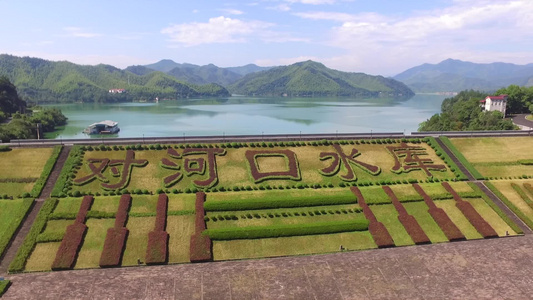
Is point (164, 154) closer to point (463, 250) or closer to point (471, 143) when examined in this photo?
point (463, 250)

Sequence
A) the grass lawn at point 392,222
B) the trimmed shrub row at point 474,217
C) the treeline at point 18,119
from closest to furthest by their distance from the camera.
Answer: the grass lawn at point 392,222 < the trimmed shrub row at point 474,217 < the treeline at point 18,119

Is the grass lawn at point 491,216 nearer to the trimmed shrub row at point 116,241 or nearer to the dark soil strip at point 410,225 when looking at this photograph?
the dark soil strip at point 410,225

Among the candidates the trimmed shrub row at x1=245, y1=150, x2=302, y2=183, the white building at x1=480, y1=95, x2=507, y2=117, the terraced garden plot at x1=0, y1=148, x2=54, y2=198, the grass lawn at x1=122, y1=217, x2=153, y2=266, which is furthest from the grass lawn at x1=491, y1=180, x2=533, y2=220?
the terraced garden plot at x1=0, y1=148, x2=54, y2=198

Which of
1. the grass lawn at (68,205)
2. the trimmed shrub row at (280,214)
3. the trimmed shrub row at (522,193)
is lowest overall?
the trimmed shrub row at (280,214)

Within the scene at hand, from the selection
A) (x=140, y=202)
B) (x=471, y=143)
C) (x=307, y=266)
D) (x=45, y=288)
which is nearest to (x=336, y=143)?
(x=471, y=143)

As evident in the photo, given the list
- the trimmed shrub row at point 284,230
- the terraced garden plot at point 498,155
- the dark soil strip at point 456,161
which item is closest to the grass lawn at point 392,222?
the trimmed shrub row at point 284,230

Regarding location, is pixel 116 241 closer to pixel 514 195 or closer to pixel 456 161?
pixel 456 161

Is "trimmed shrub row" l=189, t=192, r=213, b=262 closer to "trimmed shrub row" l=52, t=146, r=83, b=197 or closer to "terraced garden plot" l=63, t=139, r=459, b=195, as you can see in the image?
"terraced garden plot" l=63, t=139, r=459, b=195

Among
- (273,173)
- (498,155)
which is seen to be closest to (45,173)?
(273,173)
